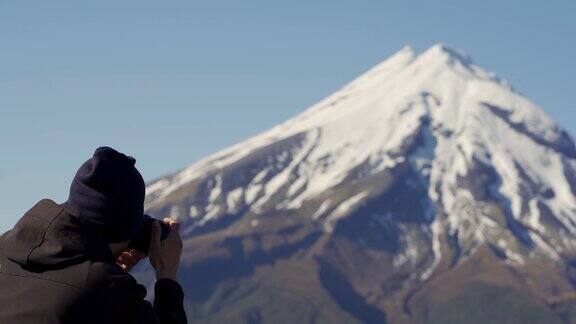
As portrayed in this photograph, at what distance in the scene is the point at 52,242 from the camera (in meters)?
7.36

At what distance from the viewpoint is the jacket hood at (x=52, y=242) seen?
24.0 feet

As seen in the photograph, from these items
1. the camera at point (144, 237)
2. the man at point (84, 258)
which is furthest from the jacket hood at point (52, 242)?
the camera at point (144, 237)

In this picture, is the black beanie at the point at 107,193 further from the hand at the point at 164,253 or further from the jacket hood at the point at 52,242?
the hand at the point at 164,253

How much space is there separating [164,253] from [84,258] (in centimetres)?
71

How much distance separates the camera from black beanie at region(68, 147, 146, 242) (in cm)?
750

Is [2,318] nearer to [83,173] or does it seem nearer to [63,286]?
[63,286]

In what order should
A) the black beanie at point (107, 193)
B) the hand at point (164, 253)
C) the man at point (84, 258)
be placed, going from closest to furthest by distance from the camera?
the man at point (84, 258), the black beanie at point (107, 193), the hand at point (164, 253)

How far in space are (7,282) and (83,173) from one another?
679mm

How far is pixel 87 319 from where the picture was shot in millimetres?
7254

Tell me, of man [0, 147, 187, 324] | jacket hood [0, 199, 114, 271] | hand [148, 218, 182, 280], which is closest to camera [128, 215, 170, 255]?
hand [148, 218, 182, 280]

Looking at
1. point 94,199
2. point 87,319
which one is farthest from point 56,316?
point 94,199

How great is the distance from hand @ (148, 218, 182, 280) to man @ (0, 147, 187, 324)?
193mm

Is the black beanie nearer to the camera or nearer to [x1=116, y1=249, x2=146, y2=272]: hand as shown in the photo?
the camera

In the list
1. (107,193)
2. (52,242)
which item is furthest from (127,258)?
(52,242)
